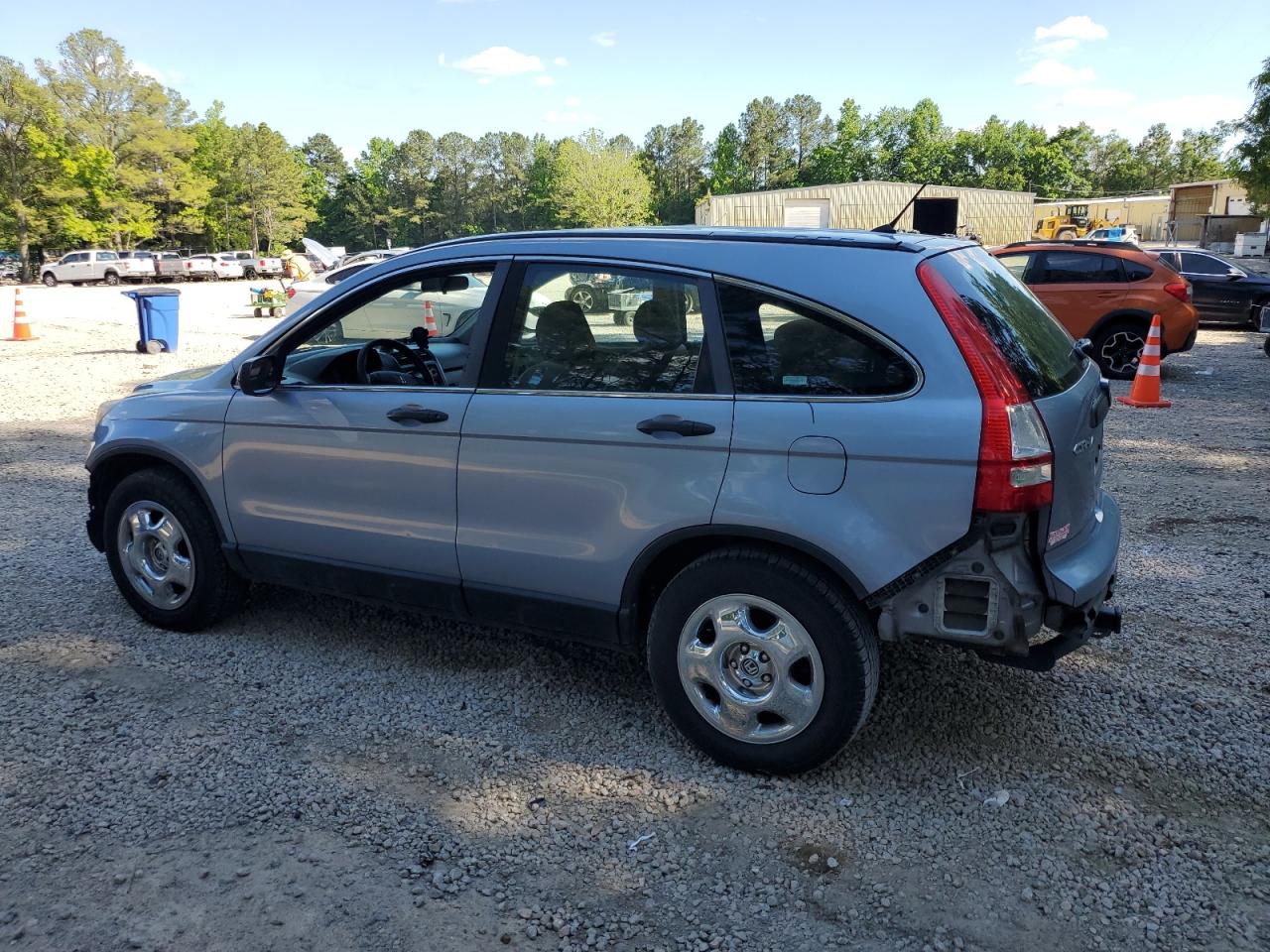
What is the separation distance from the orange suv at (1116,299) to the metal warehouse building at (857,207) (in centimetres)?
4340

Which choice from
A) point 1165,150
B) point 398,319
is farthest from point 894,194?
point 1165,150

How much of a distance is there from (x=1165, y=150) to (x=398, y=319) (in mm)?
159184

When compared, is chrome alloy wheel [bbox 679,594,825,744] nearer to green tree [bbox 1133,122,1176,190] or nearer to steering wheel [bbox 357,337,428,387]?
steering wheel [bbox 357,337,428,387]

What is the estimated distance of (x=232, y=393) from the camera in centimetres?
417

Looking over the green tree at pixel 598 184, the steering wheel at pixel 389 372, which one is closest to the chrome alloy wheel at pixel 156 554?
the steering wheel at pixel 389 372

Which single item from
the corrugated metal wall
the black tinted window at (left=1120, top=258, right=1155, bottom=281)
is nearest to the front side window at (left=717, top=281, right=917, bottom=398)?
the black tinted window at (left=1120, top=258, right=1155, bottom=281)

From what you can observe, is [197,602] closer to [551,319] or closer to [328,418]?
[328,418]

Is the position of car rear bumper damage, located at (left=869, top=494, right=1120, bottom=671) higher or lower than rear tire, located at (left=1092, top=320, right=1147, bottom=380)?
lower

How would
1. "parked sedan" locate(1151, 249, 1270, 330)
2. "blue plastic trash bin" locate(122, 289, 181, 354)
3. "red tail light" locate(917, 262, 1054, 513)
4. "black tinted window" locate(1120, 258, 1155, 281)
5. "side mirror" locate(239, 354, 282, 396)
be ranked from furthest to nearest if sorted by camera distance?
1. "parked sedan" locate(1151, 249, 1270, 330)
2. "blue plastic trash bin" locate(122, 289, 181, 354)
3. "black tinted window" locate(1120, 258, 1155, 281)
4. "side mirror" locate(239, 354, 282, 396)
5. "red tail light" locate(917, 262, 1054, 513)

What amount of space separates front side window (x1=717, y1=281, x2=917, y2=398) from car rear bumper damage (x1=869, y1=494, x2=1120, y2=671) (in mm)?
538

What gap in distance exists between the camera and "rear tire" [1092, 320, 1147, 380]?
1236 cm

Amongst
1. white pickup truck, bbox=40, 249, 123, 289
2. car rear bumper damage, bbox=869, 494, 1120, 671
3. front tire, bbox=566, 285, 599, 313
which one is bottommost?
car rear bumper damage, bbox=869, 494, 1120, 671

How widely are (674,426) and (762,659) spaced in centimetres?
82

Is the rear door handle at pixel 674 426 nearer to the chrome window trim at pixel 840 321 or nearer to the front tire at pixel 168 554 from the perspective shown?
the chrome window trim at pixel 840 321
